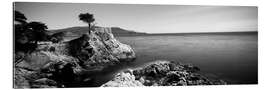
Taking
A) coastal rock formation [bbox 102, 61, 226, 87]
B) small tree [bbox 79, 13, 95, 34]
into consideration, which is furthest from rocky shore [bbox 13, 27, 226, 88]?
small tree [bbox 79, 13, 95, 34]

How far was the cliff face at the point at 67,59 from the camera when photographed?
3387 mm

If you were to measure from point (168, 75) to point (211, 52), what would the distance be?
0.58m

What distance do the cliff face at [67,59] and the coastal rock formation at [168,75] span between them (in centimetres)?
22

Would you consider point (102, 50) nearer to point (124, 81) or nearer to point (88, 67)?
point (88, 67)

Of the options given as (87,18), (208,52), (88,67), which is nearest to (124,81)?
(88,67)

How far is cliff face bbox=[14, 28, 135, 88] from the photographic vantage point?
3387 mm

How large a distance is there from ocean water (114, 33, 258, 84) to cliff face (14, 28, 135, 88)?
0.17 m

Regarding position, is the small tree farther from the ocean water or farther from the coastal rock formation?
the coastal rock formation

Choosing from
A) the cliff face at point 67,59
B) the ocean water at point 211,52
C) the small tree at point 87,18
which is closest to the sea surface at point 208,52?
the ocean water at point 211,52

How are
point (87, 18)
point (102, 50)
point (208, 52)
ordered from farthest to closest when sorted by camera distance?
point (208, 52) < point (102, 50) < point (87, 18)

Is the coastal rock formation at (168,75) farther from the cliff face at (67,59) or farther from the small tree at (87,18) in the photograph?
the small tree at (87,18)

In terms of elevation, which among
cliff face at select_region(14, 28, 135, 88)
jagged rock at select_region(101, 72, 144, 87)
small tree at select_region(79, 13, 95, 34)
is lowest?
jagged rock at select_region(101, 72, 144, 87)

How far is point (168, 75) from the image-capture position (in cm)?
371
